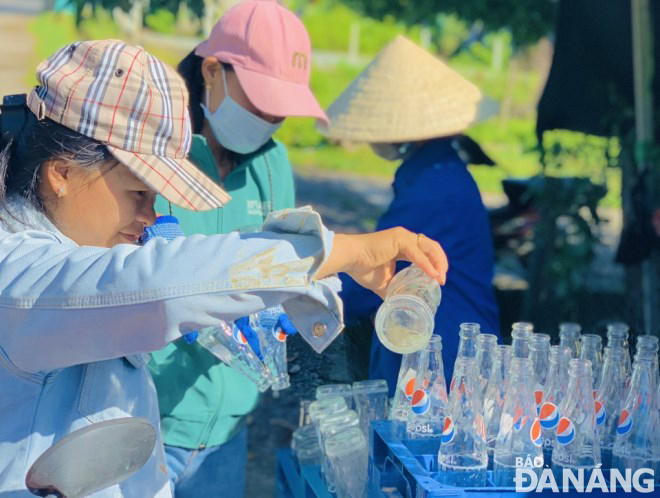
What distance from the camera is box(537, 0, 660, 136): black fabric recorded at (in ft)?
15.2

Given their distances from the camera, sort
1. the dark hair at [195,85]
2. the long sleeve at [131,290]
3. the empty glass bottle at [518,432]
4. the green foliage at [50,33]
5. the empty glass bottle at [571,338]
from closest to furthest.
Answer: the long sleeve at [131,290] < the empty glass bottle at [518,432] < the empty glass bottle at [571,338] < the dark hair at [195,85] < the green foliage at [50,33]

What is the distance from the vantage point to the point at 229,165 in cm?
276

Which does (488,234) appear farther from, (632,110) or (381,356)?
(632,110)

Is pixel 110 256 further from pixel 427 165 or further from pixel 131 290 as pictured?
pixel 427 165

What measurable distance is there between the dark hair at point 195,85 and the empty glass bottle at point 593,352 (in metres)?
1.38

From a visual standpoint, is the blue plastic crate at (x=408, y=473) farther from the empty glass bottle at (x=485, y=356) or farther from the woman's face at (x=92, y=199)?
the woman's face at (x=92, y=199)

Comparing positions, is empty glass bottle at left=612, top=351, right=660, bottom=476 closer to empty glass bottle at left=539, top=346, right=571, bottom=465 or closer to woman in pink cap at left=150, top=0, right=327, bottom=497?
empty glass bottle at left=539, top=346, right=571, bottom=465

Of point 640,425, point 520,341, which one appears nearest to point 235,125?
point 520,341

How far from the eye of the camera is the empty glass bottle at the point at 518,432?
186 cm

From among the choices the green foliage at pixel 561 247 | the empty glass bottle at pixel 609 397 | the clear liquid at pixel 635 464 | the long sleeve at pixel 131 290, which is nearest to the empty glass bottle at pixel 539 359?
the empty glass bottle at pixel 609 397

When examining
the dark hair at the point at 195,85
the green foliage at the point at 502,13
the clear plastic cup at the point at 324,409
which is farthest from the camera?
the green foliage at the point at 502,13

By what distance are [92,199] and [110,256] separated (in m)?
0.25

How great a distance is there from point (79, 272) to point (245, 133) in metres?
1.39

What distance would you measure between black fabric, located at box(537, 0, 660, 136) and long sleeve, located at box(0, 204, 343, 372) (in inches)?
148
